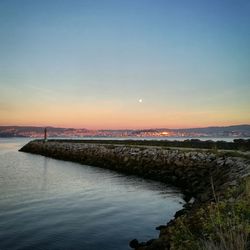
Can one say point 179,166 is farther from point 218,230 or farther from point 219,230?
point 218,230

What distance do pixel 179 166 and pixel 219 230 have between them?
19.4 m

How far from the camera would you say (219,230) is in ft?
20.2

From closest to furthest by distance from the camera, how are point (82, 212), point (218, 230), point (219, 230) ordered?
point (218, 230)
point (219, 230)
point (82, 212)

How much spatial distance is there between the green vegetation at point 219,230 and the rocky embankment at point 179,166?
163 cm

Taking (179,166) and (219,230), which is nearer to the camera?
(219,230)

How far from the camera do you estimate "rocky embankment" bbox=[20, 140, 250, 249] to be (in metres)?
16.4

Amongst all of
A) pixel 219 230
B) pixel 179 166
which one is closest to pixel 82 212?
pixel 219 230

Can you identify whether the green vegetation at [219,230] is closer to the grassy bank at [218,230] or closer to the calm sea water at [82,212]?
the grassy bank at [218,230]

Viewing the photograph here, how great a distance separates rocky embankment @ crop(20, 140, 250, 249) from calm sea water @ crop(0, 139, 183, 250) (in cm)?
145

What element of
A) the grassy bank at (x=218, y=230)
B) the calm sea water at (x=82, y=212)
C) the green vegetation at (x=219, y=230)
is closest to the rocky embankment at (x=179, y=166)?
the grassy bank at (x=218, y=230)

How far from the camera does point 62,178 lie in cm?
2656

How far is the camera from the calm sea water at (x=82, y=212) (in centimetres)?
1095

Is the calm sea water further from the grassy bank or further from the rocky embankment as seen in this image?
the grassy bank

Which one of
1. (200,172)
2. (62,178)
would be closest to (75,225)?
(200,172)
